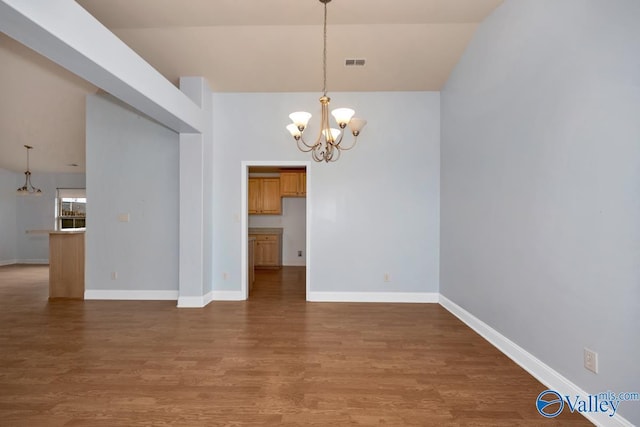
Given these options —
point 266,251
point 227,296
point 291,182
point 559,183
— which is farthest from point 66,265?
point 559,183

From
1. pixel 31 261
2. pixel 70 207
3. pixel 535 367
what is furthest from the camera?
pixel 70 207

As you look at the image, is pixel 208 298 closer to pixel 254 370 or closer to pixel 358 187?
pixel 254 370

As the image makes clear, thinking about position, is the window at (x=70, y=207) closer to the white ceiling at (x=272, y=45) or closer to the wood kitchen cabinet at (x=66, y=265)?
the white ceiling at (x=272, y=45)

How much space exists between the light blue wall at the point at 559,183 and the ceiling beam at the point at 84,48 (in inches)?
132

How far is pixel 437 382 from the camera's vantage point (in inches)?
92.4

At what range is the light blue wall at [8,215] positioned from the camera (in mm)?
7949

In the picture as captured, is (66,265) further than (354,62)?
Yes

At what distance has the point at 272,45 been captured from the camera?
3.74 meters

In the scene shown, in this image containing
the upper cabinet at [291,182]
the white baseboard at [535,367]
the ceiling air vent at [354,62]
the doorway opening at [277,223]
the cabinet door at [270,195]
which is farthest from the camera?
the cabinet door at [270,195]

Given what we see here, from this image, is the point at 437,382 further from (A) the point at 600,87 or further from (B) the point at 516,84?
(B) the point at 516,84

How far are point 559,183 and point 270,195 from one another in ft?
19.5

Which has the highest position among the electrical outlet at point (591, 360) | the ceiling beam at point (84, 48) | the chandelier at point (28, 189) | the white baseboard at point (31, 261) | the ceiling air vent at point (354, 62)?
the ceiling air vent at point (354, 62)

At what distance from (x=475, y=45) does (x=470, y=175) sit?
4.82 feet

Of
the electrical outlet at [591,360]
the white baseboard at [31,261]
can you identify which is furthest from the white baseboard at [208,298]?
the white baseboard at [31,261]
